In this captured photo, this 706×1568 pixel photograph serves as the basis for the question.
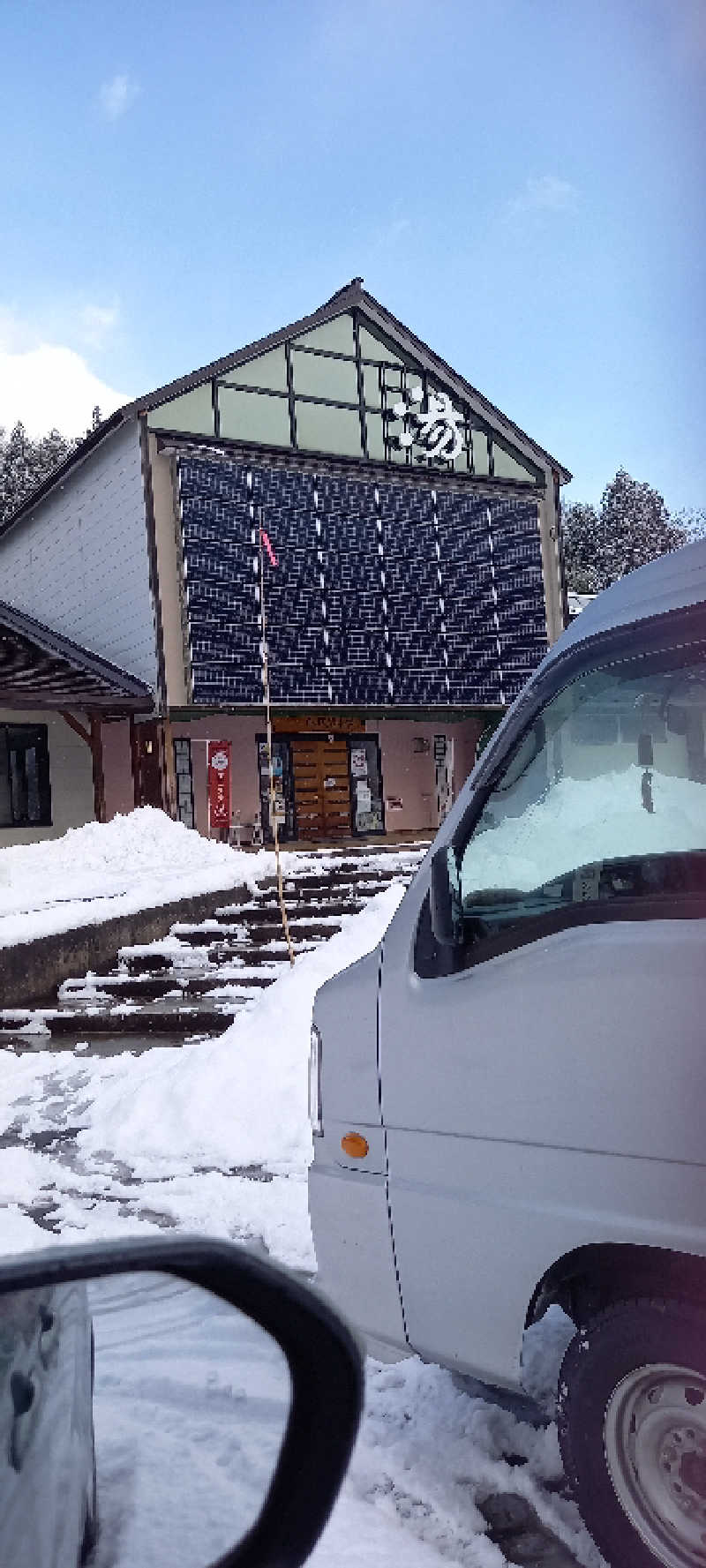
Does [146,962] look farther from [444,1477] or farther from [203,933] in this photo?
[444,1477]

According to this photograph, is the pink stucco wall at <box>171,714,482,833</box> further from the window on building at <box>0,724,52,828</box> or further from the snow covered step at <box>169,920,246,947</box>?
the snow covered step at <box>169,920,246,947</box>

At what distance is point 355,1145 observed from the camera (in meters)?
2.86

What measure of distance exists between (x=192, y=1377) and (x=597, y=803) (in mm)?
1910

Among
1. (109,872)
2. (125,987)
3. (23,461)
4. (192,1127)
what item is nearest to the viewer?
(192,1127)

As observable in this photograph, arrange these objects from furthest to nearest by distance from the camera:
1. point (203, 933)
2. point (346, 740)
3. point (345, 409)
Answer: point (346, 740), point (345, 409), point (203, 933)

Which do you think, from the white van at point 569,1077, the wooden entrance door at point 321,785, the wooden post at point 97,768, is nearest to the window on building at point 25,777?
the wooden post at point 97,768

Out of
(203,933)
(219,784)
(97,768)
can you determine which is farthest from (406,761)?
(203,933)

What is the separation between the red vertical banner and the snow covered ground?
1316 centimetres

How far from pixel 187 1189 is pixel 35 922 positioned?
577cm

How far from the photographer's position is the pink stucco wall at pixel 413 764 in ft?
87.5

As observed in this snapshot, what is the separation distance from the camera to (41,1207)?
203 inches

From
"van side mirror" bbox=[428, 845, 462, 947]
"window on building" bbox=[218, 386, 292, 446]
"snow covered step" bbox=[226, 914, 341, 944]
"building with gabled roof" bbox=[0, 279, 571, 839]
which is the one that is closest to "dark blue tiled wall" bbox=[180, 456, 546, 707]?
"building with gabled roof" bbox=[0, 279, 571, 839]

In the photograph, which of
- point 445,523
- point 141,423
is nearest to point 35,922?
point 141,423

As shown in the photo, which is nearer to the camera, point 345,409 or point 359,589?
point 359,589
